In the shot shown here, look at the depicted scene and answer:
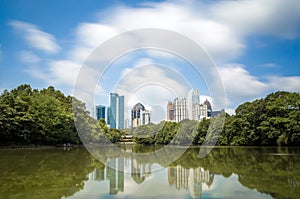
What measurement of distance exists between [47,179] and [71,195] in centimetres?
252

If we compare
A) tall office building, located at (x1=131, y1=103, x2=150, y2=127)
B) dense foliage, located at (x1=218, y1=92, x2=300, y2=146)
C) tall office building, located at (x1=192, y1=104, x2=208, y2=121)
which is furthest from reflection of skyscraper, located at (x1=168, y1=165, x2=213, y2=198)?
tall office building, located at (x1=131, y1=103, x2=150, y2=127)

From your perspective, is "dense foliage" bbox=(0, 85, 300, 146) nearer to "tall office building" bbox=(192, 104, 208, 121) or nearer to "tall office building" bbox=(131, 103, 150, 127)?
"tall office building" bbox=(192, 104, 208, 121)

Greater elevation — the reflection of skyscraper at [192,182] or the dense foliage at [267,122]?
the dense foliage at [267,122]

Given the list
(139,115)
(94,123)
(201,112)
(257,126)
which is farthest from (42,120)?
(257,126)

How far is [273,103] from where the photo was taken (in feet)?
116

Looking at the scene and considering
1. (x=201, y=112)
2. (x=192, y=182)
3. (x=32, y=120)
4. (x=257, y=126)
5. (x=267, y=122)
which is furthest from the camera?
(x=201, y=112)

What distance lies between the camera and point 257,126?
37.1 meters

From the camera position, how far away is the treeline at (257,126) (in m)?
32.7

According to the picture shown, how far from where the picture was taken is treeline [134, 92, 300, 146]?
32656 millimetres

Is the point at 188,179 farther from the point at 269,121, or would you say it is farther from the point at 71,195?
the point at 269,121

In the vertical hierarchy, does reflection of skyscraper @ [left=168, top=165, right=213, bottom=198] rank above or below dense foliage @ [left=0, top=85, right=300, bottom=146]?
below

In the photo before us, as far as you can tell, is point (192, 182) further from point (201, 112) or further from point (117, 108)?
point (201, 112)

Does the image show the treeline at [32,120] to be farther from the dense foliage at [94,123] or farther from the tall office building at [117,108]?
the tall office building at [117,108]

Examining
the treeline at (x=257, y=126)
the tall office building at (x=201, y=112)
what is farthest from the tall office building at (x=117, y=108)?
the treeline at (x=257, y=126)
